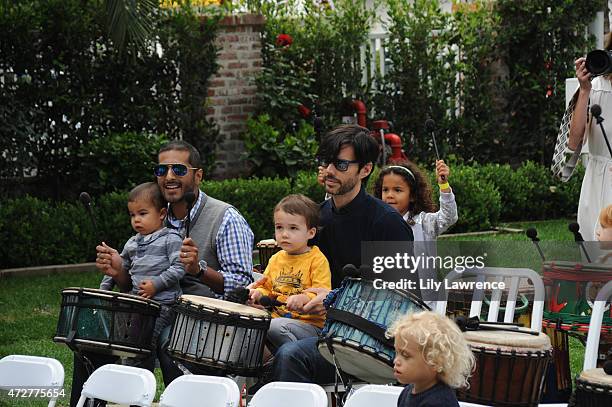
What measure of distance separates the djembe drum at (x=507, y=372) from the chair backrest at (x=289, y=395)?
57cm

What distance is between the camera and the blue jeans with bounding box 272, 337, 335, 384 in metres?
4.83

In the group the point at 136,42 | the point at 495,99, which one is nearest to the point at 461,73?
the point at 495,99

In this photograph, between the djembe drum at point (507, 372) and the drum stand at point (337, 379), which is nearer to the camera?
the djembe drum at point (507, 372)

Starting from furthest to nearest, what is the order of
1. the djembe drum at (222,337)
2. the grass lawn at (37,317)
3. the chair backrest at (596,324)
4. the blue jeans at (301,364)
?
1. the grass lawn at (37,317)
2. the blue jeans at (301,364)
3. the djembe drum at (222,337)
4. the chair backrest at (596,324)

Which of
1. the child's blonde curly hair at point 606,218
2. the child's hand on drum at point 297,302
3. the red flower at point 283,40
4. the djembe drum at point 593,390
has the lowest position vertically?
the djembe drum at point 593,390

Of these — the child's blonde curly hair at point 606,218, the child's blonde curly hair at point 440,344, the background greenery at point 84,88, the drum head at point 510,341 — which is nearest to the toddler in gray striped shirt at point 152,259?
the drum head at point 510,341

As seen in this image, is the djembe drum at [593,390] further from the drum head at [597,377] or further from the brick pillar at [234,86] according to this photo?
the brick pillar at [234,86]

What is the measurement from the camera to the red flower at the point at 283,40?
1170 centimetres

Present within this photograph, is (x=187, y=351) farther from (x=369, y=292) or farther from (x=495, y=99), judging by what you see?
(x=495, y=99)

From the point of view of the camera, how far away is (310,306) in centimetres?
492

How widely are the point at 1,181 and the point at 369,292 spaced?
6550mm

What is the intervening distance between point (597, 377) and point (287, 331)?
1532 millimetres

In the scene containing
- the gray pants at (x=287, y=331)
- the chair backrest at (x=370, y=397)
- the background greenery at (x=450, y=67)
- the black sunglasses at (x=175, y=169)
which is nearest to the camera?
the chair backrest at (x=370, y=397)

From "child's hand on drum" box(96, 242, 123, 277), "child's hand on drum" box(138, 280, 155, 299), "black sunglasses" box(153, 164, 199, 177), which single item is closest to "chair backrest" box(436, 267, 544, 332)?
"child's hand on drum" box(138, 280, 155, 299)
